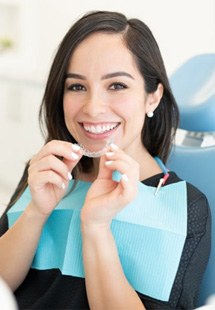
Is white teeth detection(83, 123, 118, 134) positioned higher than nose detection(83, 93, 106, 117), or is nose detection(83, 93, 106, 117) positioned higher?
nose detection(83, 93, 106, 117)

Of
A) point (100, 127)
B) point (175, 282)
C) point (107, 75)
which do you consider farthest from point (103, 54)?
point (175, 282)

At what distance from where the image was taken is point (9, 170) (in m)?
3.16

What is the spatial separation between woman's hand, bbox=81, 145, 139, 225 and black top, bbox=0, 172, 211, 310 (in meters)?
0.19

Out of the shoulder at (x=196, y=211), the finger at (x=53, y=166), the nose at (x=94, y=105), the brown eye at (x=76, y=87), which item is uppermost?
the brown eye at (x=76, y=87)

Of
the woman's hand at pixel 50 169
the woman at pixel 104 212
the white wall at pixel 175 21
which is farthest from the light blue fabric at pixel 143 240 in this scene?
the white wall at pixel 175 21

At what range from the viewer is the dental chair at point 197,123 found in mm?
1293

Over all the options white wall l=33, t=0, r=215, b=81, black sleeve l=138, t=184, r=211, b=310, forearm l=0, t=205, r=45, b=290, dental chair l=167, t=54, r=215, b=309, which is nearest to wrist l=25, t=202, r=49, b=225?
forearm l=0, t=205, r=45, b=290

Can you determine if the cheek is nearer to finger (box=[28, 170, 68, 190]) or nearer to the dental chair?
finger (box=[28, 170, 68, 190])

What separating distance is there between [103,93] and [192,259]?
382 millimetres

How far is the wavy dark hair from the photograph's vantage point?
3.52 feet

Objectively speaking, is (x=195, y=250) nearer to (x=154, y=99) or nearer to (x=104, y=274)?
(x=104, y=274)

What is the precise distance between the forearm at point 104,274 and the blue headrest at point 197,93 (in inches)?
21.5

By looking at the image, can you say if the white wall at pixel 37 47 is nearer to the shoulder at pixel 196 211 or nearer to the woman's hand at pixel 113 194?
the shoulder at pixel 196 211

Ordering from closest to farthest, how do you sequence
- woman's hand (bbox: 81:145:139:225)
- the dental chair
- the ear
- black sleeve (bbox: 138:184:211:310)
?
1. woman's hand (bbox: 81:145:139:225)
2. black sleeve (bbox: 138:184:211:310)
3. the ear
4. the dental chair
